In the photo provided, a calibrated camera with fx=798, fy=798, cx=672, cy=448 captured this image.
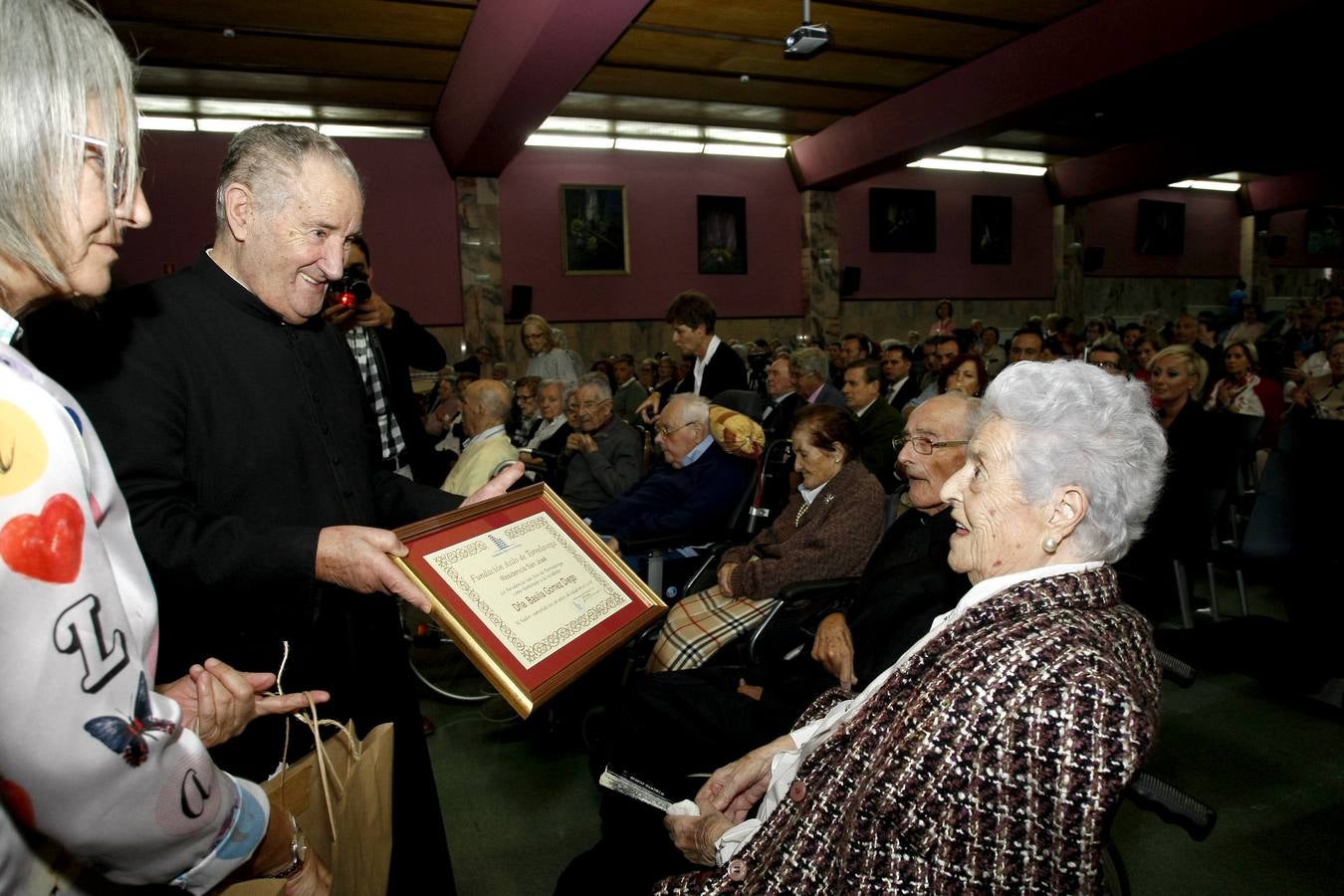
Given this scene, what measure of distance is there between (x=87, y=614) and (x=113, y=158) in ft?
1.42

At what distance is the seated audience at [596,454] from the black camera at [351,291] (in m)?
1.77

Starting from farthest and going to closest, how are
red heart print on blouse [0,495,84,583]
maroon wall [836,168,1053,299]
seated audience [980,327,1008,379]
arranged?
maroon wall [836,168,1053,299]
seated audience [980,327,1008,379]
red heart print on blouse [0,495,84,583]

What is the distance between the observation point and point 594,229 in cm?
1225

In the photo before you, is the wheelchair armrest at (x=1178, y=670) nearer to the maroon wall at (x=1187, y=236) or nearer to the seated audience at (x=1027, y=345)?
the seated audience at (x=1027, y=345)

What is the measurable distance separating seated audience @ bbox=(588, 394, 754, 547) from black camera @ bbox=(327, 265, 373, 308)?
4.93ft

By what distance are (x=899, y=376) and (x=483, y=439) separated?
4190 mm

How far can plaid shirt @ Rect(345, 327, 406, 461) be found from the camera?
289 centimetres

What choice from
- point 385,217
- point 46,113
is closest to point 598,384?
point 46,113

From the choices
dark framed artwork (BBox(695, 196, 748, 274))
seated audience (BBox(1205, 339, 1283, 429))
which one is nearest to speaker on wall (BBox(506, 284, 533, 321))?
dark framed artwork (BBox(695, 196, 748, 274))

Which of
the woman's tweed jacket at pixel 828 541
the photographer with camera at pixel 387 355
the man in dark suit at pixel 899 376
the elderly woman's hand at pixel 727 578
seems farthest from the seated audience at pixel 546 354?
the woman's tweed jacket at pixel 828 541

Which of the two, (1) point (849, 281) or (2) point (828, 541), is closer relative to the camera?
(2) point (828, 541)

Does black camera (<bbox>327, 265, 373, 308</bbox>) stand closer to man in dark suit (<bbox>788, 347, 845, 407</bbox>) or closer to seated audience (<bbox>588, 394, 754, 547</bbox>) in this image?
Result: seated audience (<bbox>588, 394, 754, 547</bbox>)

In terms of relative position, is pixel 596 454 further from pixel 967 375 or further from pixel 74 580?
pixel 74 580

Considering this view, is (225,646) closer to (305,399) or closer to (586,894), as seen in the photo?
(305,399)
